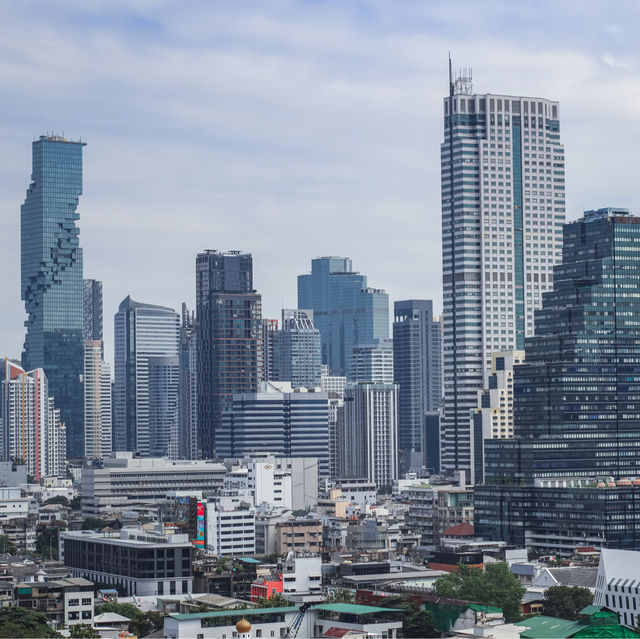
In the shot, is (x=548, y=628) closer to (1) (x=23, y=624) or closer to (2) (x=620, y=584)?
(2) (x=620, y=584)

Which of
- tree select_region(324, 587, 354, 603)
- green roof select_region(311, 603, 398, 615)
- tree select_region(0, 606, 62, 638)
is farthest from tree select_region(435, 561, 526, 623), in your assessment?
tree select_region(0, 606, 62, 638)

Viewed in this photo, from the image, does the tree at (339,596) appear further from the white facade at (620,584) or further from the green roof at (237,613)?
the white facade at (620,584)

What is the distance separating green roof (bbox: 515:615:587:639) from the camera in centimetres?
12544

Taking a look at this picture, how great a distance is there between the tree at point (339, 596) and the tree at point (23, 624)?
28.5m

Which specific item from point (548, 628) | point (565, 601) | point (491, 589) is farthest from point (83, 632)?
point (565, 601)

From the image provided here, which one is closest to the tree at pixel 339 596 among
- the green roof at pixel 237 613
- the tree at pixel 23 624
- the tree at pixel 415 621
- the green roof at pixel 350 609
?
the tree at pixel 415 621

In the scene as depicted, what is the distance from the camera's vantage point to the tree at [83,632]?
13788cm

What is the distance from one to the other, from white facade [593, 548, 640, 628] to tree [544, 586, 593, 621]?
1193 mm

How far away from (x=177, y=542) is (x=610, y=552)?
5531 centimetres

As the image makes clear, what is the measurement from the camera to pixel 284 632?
466 feet

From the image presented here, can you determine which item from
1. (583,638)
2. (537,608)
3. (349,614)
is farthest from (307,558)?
(583,638)

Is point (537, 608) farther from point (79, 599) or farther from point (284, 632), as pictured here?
point (79, 599)

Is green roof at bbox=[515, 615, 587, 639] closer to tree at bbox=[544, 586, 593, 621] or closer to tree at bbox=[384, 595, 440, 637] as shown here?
tree at bbox=[384, 595, 440, 637]

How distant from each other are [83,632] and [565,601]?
158 ft
